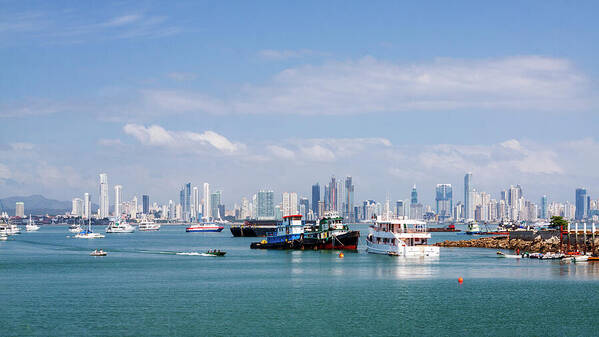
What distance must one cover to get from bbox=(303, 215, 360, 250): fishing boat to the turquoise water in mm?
28531

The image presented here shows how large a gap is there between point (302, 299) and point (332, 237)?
2666 inches

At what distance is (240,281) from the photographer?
257 ft

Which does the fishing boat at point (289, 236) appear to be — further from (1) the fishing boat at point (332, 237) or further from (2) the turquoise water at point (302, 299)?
(2) the turquoise water at point (302, 299)

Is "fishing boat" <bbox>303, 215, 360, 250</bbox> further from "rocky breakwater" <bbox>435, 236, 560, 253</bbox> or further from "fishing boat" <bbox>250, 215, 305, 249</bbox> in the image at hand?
"rocky breakwater" <bbox>435, 236, 560, 253</bbox>

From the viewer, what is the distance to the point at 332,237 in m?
132

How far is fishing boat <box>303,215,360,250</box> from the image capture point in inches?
5182

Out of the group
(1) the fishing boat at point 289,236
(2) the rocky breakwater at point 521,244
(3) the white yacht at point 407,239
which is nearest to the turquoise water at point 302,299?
(3) the white yacht at point 407,239

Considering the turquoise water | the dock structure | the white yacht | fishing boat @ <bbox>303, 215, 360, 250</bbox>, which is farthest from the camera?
fishing boat @ <bbox>303, 215, 360, 250</bbox>

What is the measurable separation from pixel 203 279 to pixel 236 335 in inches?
1353

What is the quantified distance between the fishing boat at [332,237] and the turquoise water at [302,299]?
2853cm

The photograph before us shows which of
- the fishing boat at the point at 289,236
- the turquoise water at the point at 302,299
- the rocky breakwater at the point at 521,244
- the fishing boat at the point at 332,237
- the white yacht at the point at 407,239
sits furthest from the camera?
the fishing boat at the point at 289,236

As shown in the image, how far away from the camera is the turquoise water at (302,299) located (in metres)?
50.1

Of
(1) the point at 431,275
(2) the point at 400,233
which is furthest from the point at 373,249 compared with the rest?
(1) the point at 431,275

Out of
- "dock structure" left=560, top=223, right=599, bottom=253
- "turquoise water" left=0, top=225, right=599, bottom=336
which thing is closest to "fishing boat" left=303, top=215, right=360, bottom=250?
"turquoise water" left=0, top=225, right=599, bottom=336
